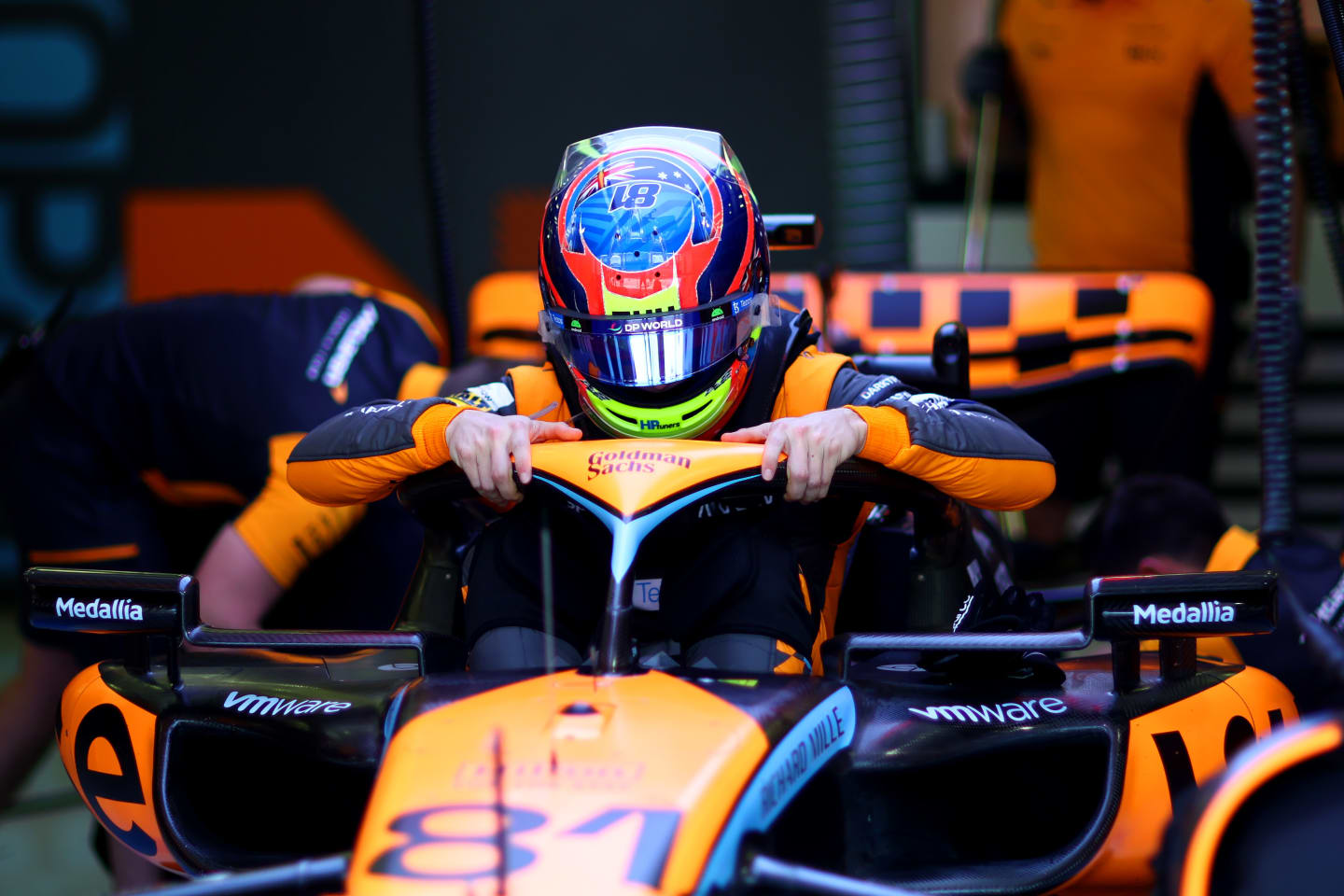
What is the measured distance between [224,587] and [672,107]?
2.62m

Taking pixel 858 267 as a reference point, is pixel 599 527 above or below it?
below

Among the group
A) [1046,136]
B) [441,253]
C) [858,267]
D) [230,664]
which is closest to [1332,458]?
[1046,136]

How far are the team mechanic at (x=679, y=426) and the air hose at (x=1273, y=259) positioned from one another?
52 cm

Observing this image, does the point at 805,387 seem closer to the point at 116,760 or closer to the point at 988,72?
→ the point at 116,760

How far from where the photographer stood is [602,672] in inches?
46.1

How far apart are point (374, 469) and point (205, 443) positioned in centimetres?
86

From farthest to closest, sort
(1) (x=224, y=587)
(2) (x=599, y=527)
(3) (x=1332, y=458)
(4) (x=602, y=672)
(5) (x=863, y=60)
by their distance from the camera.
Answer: (3) (x=1332, y=458) < (5) (x=863, y=60) < (1) (x=224, y=587) < (2) (x=599, y=527) < (4) (x=602, y=672)

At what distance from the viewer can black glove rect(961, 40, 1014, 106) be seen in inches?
127

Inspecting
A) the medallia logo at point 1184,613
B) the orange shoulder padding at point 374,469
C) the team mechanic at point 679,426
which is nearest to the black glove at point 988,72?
the team mechanic at point 679,426

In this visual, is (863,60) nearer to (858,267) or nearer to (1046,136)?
(1046,136)

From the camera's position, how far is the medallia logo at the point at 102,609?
1.31 meters

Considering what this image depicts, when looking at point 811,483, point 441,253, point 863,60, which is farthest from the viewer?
point 863,60

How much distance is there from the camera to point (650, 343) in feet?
5.02

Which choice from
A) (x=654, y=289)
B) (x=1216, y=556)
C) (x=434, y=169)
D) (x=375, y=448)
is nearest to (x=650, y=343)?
(x=654, y=289)
